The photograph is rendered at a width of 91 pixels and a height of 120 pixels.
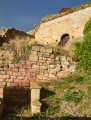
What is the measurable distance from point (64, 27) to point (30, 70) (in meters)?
10.2

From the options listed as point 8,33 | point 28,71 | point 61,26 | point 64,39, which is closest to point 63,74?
point 28,71

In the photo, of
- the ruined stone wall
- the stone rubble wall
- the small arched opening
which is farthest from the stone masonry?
the small arched opening

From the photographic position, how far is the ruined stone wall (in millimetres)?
20578

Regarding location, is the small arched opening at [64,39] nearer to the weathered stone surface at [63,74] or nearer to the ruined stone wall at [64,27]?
the ruined stone wall at [64,27]

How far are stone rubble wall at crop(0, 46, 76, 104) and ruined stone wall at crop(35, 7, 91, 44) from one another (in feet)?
25.8

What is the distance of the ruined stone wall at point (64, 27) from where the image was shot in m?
20.6

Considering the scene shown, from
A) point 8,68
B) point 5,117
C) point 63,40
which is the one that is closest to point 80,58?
point 8,68

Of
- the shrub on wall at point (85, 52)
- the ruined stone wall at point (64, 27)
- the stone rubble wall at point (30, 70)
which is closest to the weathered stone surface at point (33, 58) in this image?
the stone rubble wall at point (30, 70)

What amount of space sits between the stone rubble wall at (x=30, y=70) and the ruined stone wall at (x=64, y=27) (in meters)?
7.85

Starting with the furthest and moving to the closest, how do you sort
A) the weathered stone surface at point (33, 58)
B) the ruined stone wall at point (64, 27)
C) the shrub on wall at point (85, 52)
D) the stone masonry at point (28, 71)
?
1. the ruined stone wall at point (64, 27)
2. the weathered stone surface at point (33, 58)
3. the stone masonry at point (28, 71)
4. the shrub on wall at point (85, 52)

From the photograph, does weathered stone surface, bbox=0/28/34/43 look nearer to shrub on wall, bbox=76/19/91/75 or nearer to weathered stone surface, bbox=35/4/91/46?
weathered stone surface, bbox=35/4/91/46

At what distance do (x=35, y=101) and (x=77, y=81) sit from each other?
249 cm

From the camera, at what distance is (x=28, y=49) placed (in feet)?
43.0

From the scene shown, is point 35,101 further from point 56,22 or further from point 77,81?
point 56,22
